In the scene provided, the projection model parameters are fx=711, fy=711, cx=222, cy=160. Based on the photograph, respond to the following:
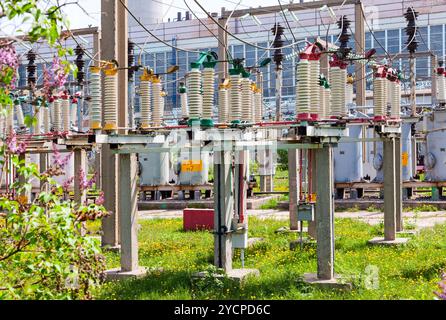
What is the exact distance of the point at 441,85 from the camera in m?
20.0

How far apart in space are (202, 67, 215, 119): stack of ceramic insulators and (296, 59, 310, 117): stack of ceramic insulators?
3.65ft

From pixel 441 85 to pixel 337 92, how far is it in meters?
10.8

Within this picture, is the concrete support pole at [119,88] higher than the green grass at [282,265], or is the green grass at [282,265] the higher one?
the concrete support pole at [119,88]

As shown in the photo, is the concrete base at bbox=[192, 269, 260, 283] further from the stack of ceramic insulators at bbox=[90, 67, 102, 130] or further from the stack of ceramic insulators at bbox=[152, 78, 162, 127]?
the stack of ceramic insulators at bbox=[152, 78, 162, 127]

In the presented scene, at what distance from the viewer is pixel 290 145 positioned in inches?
360

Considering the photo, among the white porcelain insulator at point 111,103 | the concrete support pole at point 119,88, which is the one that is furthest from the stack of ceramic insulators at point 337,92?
the concrete support pole at point 119,88

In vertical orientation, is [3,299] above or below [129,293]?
above

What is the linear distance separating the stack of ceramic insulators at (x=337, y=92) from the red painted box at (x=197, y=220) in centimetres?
660

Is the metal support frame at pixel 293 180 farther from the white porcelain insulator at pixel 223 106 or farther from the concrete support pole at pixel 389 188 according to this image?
the white porcelain insulator at pixel 223 106

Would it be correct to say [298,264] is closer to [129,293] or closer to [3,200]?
[129,293]

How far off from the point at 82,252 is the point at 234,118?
4.82 metres

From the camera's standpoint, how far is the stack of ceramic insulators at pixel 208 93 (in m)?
9.15

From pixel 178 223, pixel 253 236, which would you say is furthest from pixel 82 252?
pixel 178 223

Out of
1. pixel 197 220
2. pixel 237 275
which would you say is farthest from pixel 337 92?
pixel 197 220
